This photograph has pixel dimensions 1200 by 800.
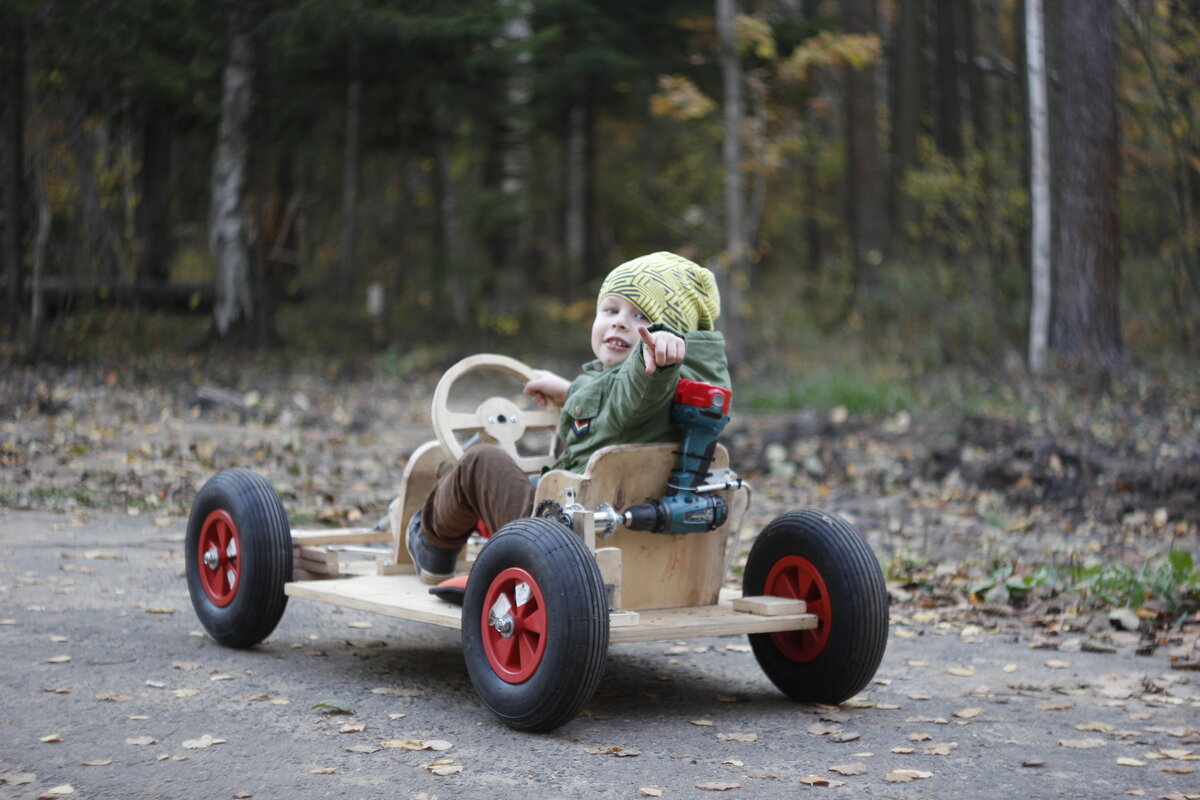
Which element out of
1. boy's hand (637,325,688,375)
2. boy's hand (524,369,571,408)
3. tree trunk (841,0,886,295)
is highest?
tree trunk (841,0,886,295)

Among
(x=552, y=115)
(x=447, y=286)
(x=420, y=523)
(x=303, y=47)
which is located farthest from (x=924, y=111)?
(x=420, y=523)

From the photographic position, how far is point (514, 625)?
13.3ft

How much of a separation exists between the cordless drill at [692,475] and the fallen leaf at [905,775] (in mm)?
1077

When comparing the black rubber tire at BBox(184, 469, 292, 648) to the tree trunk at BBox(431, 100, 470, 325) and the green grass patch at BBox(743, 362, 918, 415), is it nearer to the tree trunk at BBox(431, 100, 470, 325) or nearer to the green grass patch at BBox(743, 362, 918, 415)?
the green grass patch at BBox(743, 362, 918, 415)

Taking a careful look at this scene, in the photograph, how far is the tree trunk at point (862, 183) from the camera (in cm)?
2111

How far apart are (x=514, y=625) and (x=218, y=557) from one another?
1.69 meters

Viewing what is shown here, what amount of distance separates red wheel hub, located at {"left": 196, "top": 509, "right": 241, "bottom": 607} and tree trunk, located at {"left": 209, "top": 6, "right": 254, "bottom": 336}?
1210 cm

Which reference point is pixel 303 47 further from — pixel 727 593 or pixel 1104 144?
pixel 727 593

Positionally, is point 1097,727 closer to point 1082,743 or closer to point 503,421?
point 1082,743

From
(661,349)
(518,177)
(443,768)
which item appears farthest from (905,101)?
(443,768)

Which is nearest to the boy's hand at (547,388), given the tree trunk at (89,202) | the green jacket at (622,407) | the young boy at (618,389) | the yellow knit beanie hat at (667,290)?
the young boy at (618,389)

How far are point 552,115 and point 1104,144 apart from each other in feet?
41.6

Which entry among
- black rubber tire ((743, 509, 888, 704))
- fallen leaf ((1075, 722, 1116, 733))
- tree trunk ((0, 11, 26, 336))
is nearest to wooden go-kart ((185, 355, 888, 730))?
black rubber tire ((743, 509, 888, 704))

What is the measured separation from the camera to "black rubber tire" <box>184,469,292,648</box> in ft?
16.2
